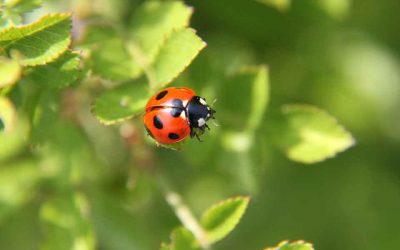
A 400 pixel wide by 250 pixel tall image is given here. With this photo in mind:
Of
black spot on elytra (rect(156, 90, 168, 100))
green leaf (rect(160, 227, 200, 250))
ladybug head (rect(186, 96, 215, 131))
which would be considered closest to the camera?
green leaf (rect(160, 227, 200, 250))

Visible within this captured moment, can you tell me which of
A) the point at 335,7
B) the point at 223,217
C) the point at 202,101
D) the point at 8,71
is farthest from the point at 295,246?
the point at 335,7

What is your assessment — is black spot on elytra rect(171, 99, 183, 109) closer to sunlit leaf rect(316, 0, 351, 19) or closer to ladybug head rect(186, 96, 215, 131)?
ladybug head rect(186, 96, 215, 131)

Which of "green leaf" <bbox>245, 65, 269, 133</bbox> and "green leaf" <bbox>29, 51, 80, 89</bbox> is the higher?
"green leaf" <bbox>29, 51, 80, 89</bbox>

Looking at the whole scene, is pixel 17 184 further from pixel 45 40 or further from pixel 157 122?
pixel 45 40

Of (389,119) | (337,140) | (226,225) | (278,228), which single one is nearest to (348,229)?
(278,228)

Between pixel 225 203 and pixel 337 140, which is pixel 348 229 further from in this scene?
pixel 225 203

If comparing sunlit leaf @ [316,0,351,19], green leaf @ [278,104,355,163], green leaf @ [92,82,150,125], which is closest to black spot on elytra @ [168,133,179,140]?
green leaf @ [92,82,150,125]

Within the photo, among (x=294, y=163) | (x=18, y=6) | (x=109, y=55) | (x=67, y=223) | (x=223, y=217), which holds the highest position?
(x=18, y=6)
